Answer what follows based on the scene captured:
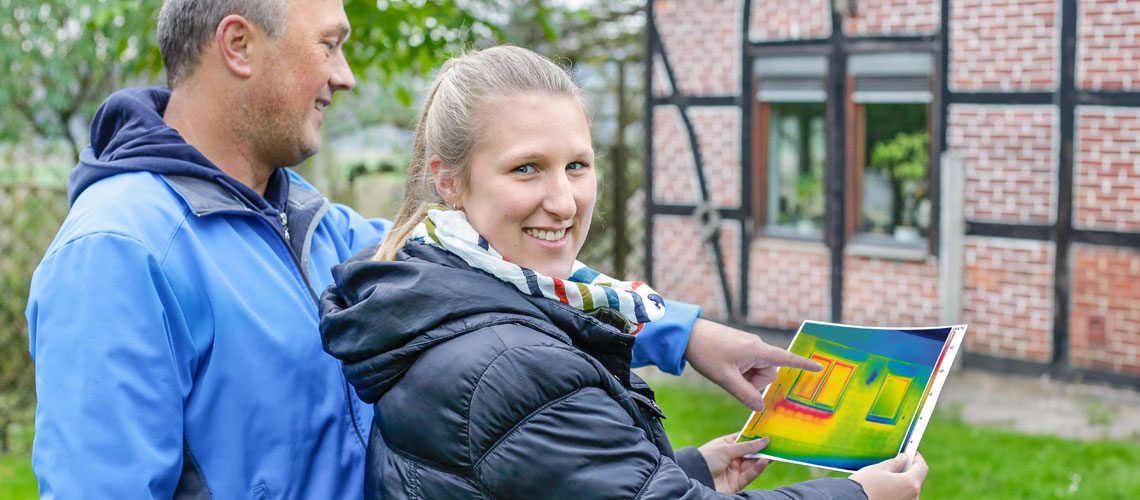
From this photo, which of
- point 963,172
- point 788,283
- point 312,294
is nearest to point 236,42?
point 312,294

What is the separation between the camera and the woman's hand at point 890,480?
5.65 ft

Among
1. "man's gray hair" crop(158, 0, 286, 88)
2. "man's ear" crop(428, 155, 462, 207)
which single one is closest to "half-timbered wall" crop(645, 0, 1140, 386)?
"man's gray hair" crop(158, 0, 286, 88)

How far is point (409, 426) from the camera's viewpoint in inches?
61.0

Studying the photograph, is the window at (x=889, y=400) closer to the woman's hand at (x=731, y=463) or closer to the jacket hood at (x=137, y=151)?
the woman's hand at (x=731, y=463)

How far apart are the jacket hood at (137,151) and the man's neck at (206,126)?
0.04 metres

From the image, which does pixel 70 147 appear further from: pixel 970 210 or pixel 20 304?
pixel 970 210

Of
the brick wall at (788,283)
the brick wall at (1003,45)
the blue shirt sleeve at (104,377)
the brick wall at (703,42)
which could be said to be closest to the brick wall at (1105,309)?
the brick wall at (1003,45)

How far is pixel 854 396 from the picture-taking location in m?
1.98

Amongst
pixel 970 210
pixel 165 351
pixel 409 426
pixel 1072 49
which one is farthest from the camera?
pixel 970 210

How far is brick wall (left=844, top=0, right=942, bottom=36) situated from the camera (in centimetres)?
782

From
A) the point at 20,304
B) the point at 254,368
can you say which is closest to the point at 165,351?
the point at 254,368

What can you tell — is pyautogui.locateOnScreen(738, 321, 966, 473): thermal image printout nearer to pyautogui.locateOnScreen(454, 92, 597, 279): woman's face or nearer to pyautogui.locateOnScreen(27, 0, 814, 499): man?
pyautogui.locateOnScreen(27, 0, 814, 499): man

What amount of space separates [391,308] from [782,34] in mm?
7525

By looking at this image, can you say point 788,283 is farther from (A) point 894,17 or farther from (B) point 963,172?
(A) point 894,17
